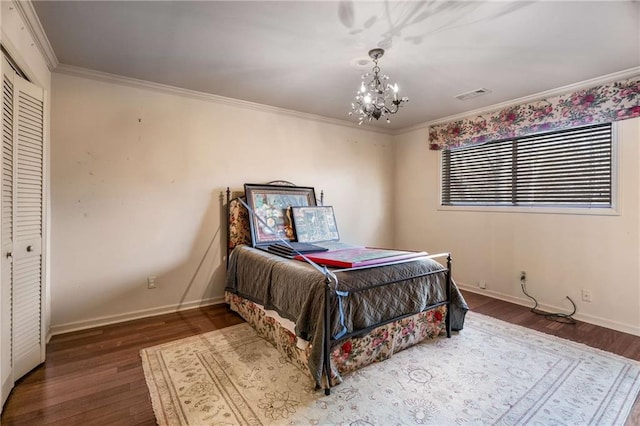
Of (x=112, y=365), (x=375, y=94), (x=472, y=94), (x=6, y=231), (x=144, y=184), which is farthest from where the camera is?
(x=472, y=94)

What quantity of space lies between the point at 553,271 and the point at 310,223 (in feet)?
9.06

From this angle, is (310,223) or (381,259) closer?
(381,259)

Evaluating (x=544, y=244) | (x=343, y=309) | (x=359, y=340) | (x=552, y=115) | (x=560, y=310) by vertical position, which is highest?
(x=552, y=115)

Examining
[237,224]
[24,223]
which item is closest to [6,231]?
[24,223]

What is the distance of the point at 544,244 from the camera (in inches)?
134

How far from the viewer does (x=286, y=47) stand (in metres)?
2.37

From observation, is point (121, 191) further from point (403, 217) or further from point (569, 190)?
point (569, 190)

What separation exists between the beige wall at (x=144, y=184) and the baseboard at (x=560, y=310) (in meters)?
2.76

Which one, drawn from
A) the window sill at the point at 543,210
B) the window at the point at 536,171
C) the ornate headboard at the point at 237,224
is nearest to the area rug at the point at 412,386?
the ornate headboard at the point at 237,224

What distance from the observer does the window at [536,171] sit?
3070 mm

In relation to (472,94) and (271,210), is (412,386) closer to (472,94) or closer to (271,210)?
(271,210)

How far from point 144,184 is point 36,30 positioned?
142 cm

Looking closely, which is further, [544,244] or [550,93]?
[544,244]

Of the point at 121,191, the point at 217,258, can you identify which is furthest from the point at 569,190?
the point at 121,191
